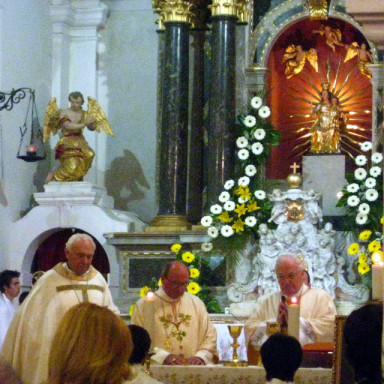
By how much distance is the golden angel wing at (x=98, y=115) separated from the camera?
13.8 m

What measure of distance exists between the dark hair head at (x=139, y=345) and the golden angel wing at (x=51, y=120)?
350 inches

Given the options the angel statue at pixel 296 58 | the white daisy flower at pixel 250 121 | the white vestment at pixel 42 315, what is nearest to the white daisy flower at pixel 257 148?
the white daisy flower at pixel 250 121

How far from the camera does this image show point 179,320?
7734 millimetres

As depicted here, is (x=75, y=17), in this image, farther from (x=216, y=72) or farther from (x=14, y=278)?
(x=14, y=278)

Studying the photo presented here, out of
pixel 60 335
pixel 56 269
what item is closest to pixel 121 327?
pixel 60 335

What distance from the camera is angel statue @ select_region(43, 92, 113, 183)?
13.6m

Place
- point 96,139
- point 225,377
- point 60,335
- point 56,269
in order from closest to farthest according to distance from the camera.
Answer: point 60,335 < point 225,377 < point 56,269 < point 96,139

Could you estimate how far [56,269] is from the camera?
7520 mm

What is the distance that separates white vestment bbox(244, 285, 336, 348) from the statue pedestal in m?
4.60

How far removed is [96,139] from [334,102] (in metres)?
3.67

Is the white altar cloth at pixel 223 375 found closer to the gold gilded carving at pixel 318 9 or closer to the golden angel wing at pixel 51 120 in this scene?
the golden angel wing at pixel 51 120

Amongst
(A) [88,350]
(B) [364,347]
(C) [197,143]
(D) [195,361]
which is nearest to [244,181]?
(C) [197,143]

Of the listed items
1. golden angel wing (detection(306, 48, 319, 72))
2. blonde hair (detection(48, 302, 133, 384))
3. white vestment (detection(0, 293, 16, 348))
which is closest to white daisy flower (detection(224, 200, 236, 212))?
white vestment (detection(0, 293, 16, 348))

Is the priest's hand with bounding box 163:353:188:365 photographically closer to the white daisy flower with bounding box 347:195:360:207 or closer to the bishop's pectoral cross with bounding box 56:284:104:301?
the bishop's pectoral cross with bounding box 56:284:104:301
